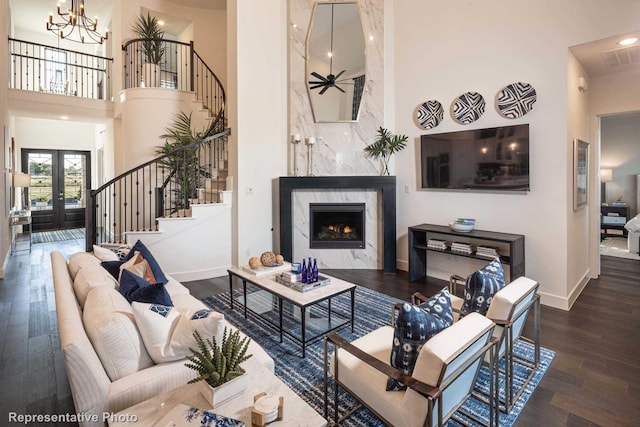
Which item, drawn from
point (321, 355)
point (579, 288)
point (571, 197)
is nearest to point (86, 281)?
point (321, 355)

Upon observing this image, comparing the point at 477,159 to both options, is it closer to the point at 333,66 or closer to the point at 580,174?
the point at 580,174

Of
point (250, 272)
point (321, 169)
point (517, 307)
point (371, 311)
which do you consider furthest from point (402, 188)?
point (517, 307)

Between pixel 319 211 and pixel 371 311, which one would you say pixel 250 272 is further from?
pixel 319 211

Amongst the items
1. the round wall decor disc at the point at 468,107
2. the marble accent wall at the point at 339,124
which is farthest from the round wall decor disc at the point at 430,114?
the marble accent wall at the point at 339,124

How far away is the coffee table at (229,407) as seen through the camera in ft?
4.54

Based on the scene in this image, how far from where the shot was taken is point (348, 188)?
5.35 meters

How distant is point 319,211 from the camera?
5.61 metres

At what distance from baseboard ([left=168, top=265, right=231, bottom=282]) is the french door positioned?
21.8 ft

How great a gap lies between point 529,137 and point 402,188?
1932mm

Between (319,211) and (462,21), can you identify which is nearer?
(462,21)

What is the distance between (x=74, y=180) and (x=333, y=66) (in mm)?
9575

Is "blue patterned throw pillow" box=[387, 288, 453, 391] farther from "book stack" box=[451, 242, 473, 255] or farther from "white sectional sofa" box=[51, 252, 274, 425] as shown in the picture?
"book stack" box=[451, 242, 473, 255]

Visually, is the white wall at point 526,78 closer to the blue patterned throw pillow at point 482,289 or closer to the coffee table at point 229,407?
the blue patterned throw pillow at point 482,289

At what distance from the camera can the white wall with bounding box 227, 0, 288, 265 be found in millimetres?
5164
